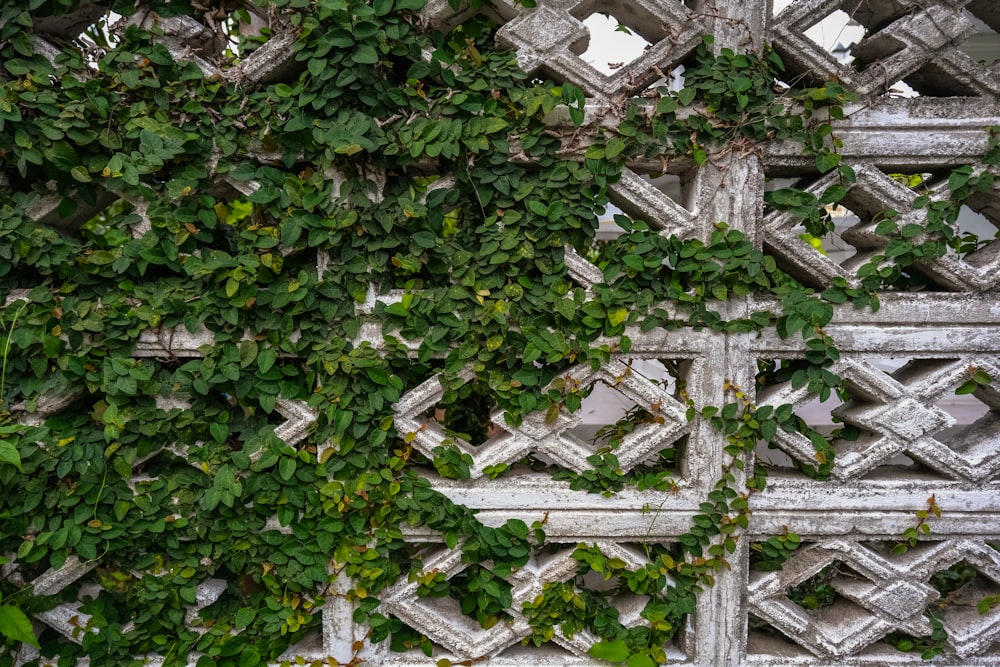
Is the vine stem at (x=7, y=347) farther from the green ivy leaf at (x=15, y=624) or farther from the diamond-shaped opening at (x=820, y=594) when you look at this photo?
the diamond-shaped opening at (x=820, y=594)

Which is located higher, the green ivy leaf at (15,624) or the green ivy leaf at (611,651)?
the green ivy leaf at (611,651)

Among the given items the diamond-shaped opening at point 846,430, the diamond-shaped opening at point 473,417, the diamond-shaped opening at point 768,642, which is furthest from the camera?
the diamond-shaped opening at point 473,417

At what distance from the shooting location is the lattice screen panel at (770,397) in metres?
1.77

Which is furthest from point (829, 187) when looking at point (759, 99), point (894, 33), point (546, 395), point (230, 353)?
point (230, 353)

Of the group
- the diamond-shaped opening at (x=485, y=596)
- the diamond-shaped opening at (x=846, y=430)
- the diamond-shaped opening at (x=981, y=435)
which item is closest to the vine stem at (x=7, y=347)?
the diamond-shaped opening at (x=485, y=596)

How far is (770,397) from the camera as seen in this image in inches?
74.1

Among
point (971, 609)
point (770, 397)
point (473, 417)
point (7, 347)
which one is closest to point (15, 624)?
point (7, 347)

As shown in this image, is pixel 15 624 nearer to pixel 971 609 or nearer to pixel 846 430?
pixel 846 430

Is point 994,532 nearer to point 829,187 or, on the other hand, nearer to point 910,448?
point 910,448

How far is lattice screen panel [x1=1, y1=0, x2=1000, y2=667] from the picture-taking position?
1.77m

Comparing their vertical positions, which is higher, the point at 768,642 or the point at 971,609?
the point at 971,609

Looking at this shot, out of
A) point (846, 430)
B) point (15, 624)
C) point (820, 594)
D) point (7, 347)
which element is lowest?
point (15, 624)

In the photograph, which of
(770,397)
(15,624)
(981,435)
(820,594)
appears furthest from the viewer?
(820,594)

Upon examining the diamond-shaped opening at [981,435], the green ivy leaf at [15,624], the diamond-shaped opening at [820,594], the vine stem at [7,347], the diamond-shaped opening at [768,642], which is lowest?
the green ivy leaf at [15,624]
